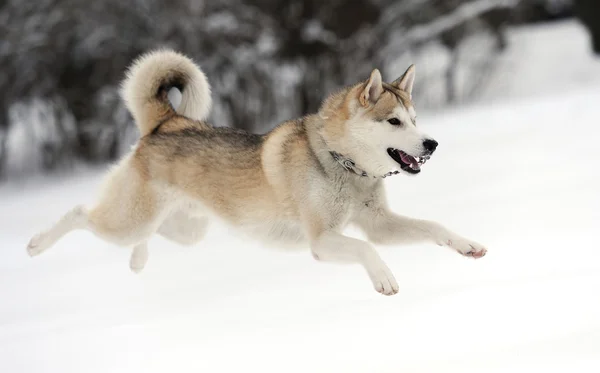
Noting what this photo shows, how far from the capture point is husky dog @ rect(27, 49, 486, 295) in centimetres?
385

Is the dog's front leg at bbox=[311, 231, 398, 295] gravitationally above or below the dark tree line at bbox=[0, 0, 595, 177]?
below

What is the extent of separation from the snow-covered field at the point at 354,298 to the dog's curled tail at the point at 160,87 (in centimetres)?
134

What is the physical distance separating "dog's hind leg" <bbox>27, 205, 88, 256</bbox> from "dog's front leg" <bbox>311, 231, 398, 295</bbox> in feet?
5.50

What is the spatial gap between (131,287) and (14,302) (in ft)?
3.07

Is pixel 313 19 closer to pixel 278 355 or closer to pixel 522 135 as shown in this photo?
pixel 522 135

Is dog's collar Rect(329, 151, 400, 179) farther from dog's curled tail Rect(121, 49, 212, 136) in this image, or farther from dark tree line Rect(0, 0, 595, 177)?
dark tree line Rect(0, 0, 595, 177)

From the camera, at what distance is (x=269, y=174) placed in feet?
14.0

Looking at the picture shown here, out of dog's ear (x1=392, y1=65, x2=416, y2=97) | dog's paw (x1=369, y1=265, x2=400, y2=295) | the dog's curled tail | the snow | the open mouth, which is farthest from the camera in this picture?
the snow

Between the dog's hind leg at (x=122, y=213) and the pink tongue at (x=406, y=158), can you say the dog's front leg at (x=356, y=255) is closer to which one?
the pink tongue at (x=406, y=158)

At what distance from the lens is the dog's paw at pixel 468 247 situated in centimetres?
380

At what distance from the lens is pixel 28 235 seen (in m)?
9.05

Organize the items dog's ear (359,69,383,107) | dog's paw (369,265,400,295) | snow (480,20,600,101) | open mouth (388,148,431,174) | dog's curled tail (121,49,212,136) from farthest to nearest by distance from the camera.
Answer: snow (480,20,600,101) → dog's curled tail (121,49,212,136) → dog's ear (359,69,383,107) → open mouth (388,148,431,174) → dog's paw (369,265,400,295)

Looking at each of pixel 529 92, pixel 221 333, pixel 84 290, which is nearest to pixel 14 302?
pixel 84 290

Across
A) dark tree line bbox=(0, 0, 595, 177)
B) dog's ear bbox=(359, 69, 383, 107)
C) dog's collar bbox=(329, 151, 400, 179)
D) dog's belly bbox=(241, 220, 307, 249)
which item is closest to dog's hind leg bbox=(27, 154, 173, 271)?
dog's belly bbox=(241, 220, 307, 249)
